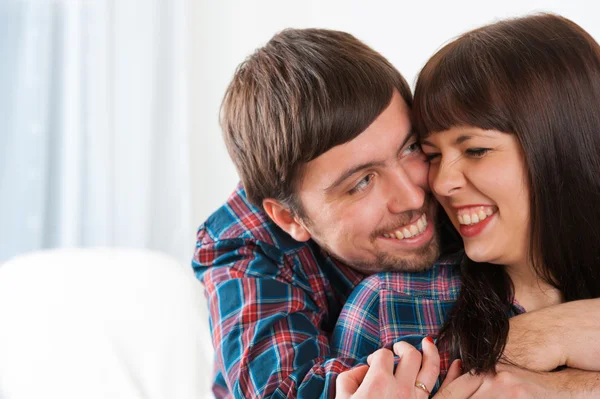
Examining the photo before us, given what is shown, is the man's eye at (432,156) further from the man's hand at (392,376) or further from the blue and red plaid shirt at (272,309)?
the man's hand at (392,376)

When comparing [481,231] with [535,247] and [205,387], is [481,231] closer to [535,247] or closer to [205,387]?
[535,247]

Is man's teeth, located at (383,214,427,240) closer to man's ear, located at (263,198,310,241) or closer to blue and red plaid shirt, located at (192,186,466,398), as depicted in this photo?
blue and red plaid shirt, located at (192,186,466,398)

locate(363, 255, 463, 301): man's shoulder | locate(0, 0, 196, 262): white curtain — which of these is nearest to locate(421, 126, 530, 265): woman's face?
locate(363, 255, 463, 301): man's shoulder

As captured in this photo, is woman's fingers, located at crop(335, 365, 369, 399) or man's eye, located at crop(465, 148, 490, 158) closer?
woman's fingers, located at crop(335, 365, 369, 399)

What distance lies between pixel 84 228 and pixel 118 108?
1.96 feet

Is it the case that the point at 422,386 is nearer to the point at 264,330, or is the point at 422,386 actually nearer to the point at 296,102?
the point at 264,330

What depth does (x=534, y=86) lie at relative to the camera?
1359 mm

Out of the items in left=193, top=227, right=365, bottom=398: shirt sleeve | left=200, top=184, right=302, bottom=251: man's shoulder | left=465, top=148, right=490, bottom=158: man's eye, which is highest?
left=465, top=148, right=490, bottom=158: man's eye

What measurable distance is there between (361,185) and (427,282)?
27 cm

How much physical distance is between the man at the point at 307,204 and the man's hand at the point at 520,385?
8.7 inches

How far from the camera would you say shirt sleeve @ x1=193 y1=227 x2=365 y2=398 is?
1.45 metres

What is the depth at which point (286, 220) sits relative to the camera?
1.80 meters

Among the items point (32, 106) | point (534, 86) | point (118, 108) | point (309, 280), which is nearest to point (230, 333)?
point (309, 280)

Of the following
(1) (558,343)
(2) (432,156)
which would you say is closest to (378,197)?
(2) (432,156)
